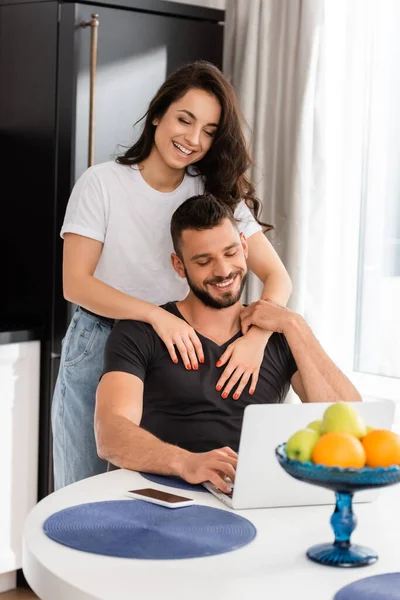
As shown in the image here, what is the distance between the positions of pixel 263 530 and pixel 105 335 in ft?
3.48

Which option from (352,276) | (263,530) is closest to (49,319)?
(352,276)

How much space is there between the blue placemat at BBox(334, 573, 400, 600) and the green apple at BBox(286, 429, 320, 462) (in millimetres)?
174

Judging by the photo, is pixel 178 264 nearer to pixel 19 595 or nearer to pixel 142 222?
pixel 142 222

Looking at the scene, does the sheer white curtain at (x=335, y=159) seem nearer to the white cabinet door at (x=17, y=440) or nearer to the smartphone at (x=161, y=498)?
the white cabinet door at (x=17, y=440)

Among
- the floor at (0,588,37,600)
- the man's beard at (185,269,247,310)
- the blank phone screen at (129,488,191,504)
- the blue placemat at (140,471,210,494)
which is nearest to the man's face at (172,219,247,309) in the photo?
the man's beard at (185,269,247,310)

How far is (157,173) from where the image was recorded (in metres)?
2.43

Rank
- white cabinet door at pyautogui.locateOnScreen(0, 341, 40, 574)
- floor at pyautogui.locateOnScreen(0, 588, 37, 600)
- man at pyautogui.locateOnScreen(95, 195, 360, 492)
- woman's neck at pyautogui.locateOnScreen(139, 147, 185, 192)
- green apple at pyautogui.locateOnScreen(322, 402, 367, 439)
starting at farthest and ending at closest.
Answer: floor at pyautogui.locateOnScreen(0, 588, 37, 600) < white cabinet door at pyautogui.locateOnScreen(0, 341, 40, 574) < woman's neck at pyautogui.locateOnScreen(139, 147, 185, 192) < man at pyautogui.locateOnScreen(95, 195, 360, 492) < green apple at pyautogui.locateOnScreen(322, 402, 367, 439)

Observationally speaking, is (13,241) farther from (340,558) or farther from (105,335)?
(340,558)

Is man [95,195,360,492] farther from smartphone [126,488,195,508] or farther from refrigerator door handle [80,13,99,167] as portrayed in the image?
refrigerator door handle [80,13,99,167]

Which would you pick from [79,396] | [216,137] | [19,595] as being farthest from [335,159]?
[19,595]

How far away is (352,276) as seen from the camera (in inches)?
123

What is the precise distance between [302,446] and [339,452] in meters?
0.05

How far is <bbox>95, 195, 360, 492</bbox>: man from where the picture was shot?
2.04 meters

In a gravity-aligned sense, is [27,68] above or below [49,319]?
above
